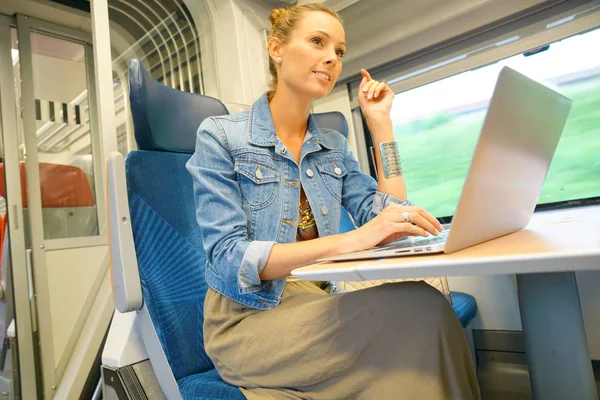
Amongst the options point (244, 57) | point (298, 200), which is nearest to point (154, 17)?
point (244, 57)

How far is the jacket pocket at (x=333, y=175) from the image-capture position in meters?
1.11

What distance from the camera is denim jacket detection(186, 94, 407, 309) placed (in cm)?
81

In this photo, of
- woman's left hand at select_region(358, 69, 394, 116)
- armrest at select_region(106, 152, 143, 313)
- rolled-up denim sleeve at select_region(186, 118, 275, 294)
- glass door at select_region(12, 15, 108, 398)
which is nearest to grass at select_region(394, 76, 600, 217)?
woman's left hand at select_region(358, 69, 394, 116)

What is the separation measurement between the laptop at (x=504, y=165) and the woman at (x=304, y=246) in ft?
0.35

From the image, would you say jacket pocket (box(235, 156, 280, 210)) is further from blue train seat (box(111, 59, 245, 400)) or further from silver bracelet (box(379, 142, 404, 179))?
silver bracelet (box(379, 142, 404, 179))

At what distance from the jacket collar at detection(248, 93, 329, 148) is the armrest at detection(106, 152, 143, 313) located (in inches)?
12.7

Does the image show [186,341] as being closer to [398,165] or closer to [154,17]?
[398,165]

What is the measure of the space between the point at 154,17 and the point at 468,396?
235 centimetres

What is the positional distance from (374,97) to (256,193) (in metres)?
0.49

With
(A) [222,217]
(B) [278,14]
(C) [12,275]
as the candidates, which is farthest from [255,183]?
(C) [12,275]

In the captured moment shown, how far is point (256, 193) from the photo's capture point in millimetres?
951

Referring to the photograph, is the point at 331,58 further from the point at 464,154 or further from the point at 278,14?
the point at 464,154

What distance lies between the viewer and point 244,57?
2107mm

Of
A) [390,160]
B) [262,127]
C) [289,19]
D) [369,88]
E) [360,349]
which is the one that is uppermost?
[289,19]
